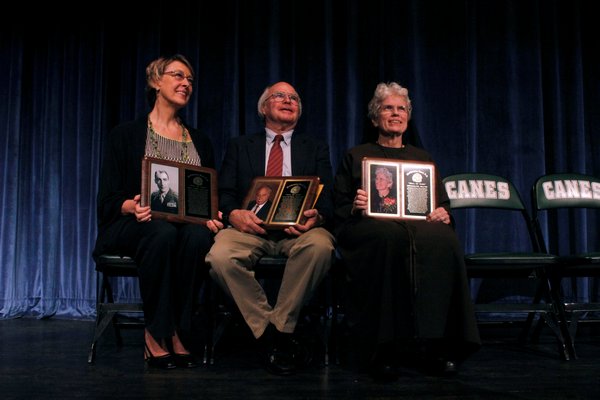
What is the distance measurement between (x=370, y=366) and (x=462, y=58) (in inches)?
105

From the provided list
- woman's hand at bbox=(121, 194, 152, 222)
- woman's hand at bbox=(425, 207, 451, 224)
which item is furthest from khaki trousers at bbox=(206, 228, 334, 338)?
woman's hand at bbox=(425, 207, 451, 224)

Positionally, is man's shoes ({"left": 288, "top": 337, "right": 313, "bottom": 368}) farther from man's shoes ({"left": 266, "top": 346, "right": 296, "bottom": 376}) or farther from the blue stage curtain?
the blue stage curtain

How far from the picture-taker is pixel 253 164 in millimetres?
3193

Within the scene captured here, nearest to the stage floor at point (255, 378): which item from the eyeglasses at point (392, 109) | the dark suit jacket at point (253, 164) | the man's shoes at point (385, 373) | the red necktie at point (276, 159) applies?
the man's shoes at point (385, 373)

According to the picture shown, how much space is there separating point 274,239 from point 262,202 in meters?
0.24

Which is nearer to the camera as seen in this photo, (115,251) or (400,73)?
(115,251)

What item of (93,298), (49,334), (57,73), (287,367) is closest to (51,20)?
(57,73)

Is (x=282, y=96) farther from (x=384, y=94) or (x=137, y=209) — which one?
(x=137, y=209)

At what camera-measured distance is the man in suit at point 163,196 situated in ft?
8.75

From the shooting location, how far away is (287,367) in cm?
241

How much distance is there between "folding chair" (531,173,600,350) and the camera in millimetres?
2881

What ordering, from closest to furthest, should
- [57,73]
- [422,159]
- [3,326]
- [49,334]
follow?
[422,159] → [49,334] → [3,326] → [57,73]

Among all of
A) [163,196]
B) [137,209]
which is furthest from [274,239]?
[137,209]

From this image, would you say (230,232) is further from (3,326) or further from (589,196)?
(589,196)
